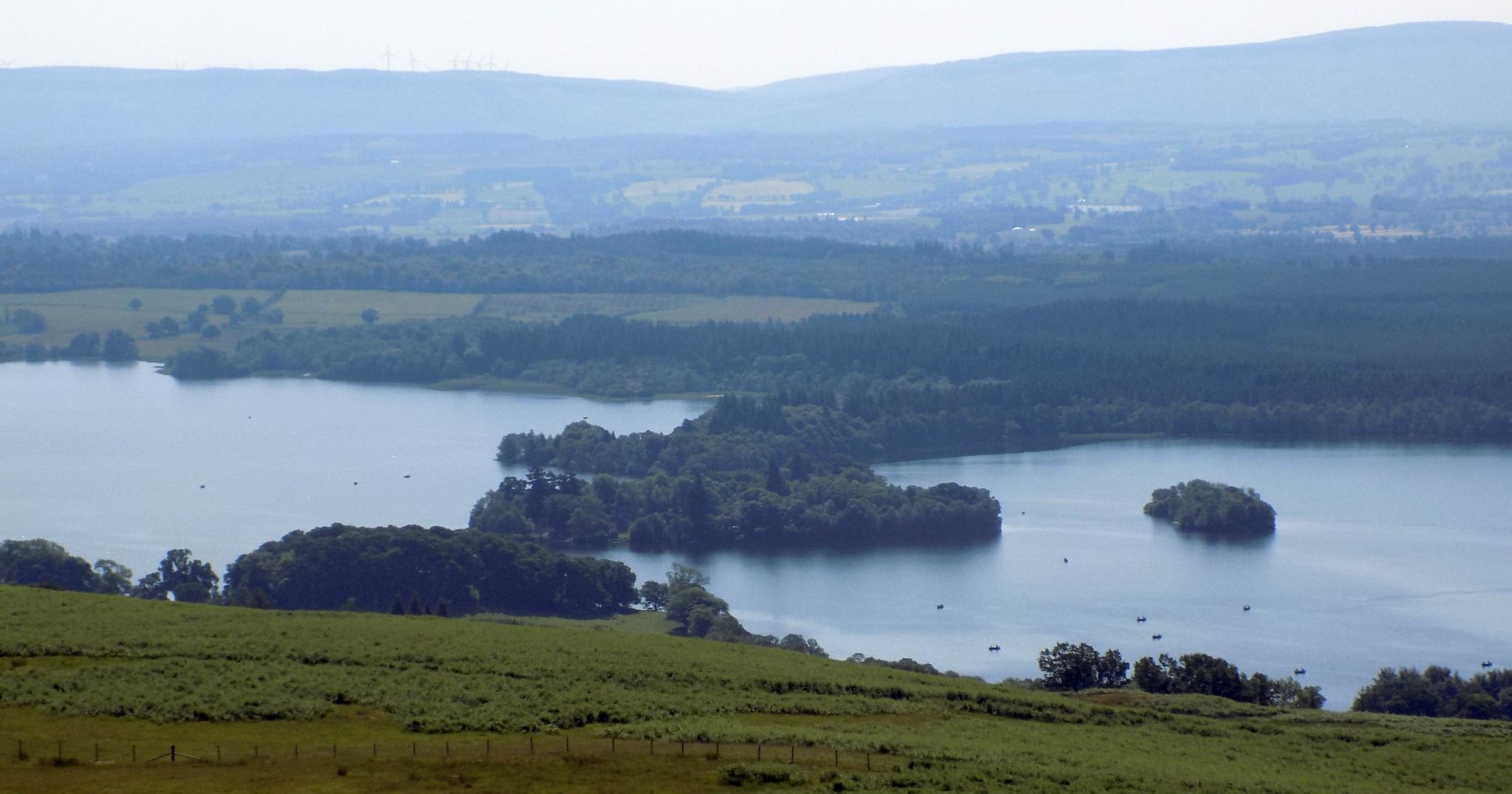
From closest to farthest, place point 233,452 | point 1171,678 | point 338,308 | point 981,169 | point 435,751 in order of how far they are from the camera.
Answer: point 435,751, point 1171,678, point 233,452, point 338,308, point 981,169

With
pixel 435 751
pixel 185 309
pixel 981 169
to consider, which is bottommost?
pixel 435 751

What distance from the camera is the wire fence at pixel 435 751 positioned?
14703mm

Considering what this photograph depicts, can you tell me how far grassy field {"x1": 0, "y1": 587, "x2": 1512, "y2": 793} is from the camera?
1480 cm

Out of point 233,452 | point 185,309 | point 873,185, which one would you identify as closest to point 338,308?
point 185,309

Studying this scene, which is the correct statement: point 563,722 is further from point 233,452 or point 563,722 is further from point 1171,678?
point 233,452

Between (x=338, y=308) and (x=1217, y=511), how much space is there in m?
51.7

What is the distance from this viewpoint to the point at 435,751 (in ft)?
50.5

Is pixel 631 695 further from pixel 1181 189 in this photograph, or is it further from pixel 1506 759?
pixel 1181 189

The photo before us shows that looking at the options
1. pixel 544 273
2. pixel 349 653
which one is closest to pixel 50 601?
pixel 349 653

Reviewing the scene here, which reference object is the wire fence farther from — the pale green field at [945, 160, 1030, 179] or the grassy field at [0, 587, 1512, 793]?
the pale green field at [945, 160, 1030, 179]

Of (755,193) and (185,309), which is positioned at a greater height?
(755,193)

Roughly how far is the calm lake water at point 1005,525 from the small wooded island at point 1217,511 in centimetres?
63

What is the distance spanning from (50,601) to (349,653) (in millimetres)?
4024

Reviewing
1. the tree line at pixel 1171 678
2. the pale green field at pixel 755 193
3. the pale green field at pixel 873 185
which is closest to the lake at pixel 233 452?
the tree line at pixel 1171 678
